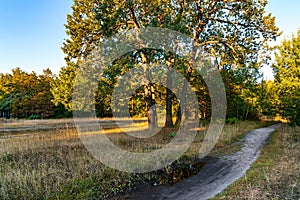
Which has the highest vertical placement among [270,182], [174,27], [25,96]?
[174,27]

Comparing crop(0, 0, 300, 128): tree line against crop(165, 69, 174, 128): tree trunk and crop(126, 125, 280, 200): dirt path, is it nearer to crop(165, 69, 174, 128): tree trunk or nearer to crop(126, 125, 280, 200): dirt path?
crop(165, 69, 174, 128): tree trunk

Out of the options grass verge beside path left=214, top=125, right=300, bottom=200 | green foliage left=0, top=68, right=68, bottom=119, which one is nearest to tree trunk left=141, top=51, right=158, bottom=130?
grass verge beside path left=214, top=125, right=300, bottom=200

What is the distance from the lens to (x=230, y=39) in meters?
14.3

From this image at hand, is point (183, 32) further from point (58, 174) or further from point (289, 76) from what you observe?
point (289, 76)

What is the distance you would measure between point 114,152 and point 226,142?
6.02 m

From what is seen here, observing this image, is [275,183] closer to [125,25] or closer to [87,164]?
[87,164]

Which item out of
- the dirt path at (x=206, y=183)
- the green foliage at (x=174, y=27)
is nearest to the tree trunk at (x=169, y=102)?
the green foliage at (x=174, y=27)

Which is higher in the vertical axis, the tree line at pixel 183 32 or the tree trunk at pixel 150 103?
the tree line at pixel 183 32

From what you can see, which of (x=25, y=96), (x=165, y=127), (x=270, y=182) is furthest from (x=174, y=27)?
(x=25, y=96)

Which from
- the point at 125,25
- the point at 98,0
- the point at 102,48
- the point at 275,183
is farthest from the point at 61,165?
the point at 125,25

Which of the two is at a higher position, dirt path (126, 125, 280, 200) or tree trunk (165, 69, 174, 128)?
tree trunk (165, 69, 174, 128)

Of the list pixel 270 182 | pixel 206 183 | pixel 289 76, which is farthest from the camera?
pixel 289 76

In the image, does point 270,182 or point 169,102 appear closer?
point 270,182

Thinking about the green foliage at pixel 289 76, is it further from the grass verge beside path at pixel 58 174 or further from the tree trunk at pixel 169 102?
the grass verge beside path at pixel 58 174
